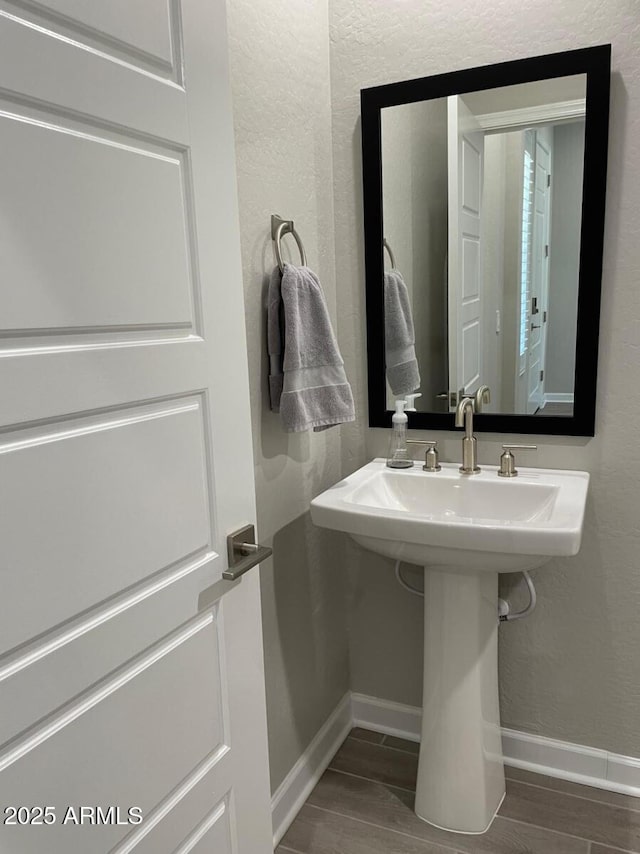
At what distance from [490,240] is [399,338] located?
0.37 m

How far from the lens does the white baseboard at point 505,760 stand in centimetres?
183

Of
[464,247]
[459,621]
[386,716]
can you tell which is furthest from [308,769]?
[464,247]

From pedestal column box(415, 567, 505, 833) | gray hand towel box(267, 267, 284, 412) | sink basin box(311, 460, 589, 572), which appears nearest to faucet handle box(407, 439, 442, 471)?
sink basin box(311, 460, 589, 572)

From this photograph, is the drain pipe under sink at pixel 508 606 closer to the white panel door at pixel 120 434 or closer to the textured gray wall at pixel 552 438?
the textured gray wall at pixel 552 438

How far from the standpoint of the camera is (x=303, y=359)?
5.29 ft

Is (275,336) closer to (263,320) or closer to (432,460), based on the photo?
(263,320)

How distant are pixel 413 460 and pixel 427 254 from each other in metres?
0.60

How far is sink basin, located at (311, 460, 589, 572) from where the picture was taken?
1406mm

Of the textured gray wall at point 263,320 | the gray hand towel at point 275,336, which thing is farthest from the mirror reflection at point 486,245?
the gray hand towel at point 275,336

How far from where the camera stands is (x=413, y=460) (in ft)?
6.49

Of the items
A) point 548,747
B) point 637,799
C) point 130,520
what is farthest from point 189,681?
point 637,799

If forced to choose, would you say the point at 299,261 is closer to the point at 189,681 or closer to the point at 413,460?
the point at 413,460

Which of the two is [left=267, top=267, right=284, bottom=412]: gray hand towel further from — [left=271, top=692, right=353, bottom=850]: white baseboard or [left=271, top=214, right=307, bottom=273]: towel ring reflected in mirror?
[left=271, top=692, right=353, bottom=850]: white baseboard

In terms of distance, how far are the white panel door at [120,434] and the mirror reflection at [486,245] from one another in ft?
2.84
